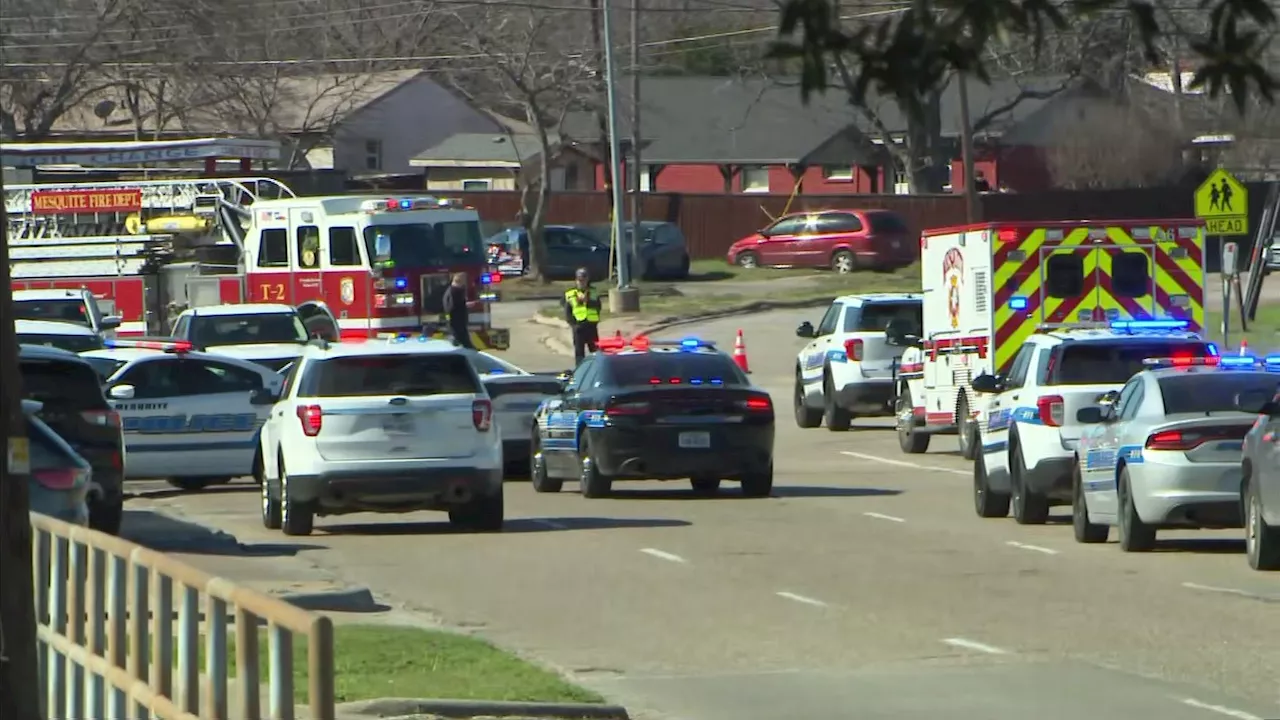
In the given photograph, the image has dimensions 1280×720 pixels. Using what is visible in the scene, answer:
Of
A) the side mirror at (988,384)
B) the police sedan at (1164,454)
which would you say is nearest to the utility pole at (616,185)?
the side mirror at (988,384)

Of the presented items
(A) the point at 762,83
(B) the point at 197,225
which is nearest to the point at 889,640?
(B) the point at 197,225

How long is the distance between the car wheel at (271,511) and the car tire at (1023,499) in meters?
6.26

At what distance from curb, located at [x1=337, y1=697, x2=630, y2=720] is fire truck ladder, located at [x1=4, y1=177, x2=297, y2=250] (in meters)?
30.2

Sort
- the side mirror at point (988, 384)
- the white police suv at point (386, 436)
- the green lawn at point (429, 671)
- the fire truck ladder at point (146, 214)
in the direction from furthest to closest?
1. the fire truck ladder at point (146, 214)
2. the side mirror at point (988, 384)
3. the white police suv at point (386, 436)
4. the green lawn at point (429, 671)

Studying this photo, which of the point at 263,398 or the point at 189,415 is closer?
the point at 263,398

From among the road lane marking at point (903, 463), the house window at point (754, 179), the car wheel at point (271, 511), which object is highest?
the house window at point (754, 179)

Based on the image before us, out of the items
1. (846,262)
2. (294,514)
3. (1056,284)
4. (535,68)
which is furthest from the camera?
(846,262)

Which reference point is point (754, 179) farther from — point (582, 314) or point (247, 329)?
point (247, 329)

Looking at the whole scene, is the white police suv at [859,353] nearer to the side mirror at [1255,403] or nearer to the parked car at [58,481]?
the side mirror at [1255,403]

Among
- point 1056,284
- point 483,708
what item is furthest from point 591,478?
point 483,708

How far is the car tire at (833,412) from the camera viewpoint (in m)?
32.0

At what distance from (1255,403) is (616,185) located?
33206 mm

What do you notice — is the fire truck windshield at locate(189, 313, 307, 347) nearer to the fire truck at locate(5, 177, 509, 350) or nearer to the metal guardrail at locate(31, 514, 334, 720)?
the fire truck at locate(5, 177, 509, 350)

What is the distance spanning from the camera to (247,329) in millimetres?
31906
